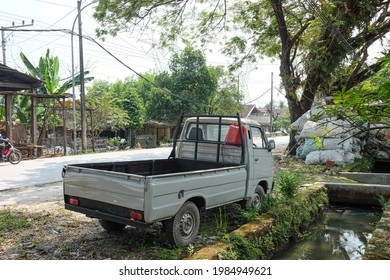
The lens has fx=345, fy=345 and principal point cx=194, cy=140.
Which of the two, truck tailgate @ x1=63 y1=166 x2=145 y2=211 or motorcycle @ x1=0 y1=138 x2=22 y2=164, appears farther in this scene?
motorcycle @ x1=0 y1=138 x2=22 y2=164

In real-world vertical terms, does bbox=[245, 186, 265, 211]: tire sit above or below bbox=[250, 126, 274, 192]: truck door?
below

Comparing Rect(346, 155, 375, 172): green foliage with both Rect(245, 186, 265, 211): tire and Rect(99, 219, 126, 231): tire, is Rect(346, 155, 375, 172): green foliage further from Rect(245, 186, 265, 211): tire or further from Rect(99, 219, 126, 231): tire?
Rect(99, 219, 126, 231): tire

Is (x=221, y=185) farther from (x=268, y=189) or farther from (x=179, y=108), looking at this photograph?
(x=179, y=108)

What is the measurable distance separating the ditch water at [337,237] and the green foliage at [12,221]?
13.6 ft

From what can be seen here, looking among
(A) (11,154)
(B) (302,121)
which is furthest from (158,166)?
(B) (302,121)

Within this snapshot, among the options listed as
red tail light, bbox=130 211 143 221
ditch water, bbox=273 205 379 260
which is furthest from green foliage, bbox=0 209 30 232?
ditch water, bbox=273 205 379 260

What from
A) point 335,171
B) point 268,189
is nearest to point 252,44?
point 335,171

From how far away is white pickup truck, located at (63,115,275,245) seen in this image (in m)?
4.25

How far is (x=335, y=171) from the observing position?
40.7 ft

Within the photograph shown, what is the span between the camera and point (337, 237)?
6668 mm

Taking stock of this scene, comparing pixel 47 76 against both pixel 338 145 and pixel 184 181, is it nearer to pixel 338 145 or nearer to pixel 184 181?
pixel 338 145

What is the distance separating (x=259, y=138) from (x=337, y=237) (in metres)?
2.43

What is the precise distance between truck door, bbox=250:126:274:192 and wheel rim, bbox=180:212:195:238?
181 cm

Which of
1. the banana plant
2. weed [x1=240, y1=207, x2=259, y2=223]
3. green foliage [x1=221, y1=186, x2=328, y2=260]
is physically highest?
the banana plant
